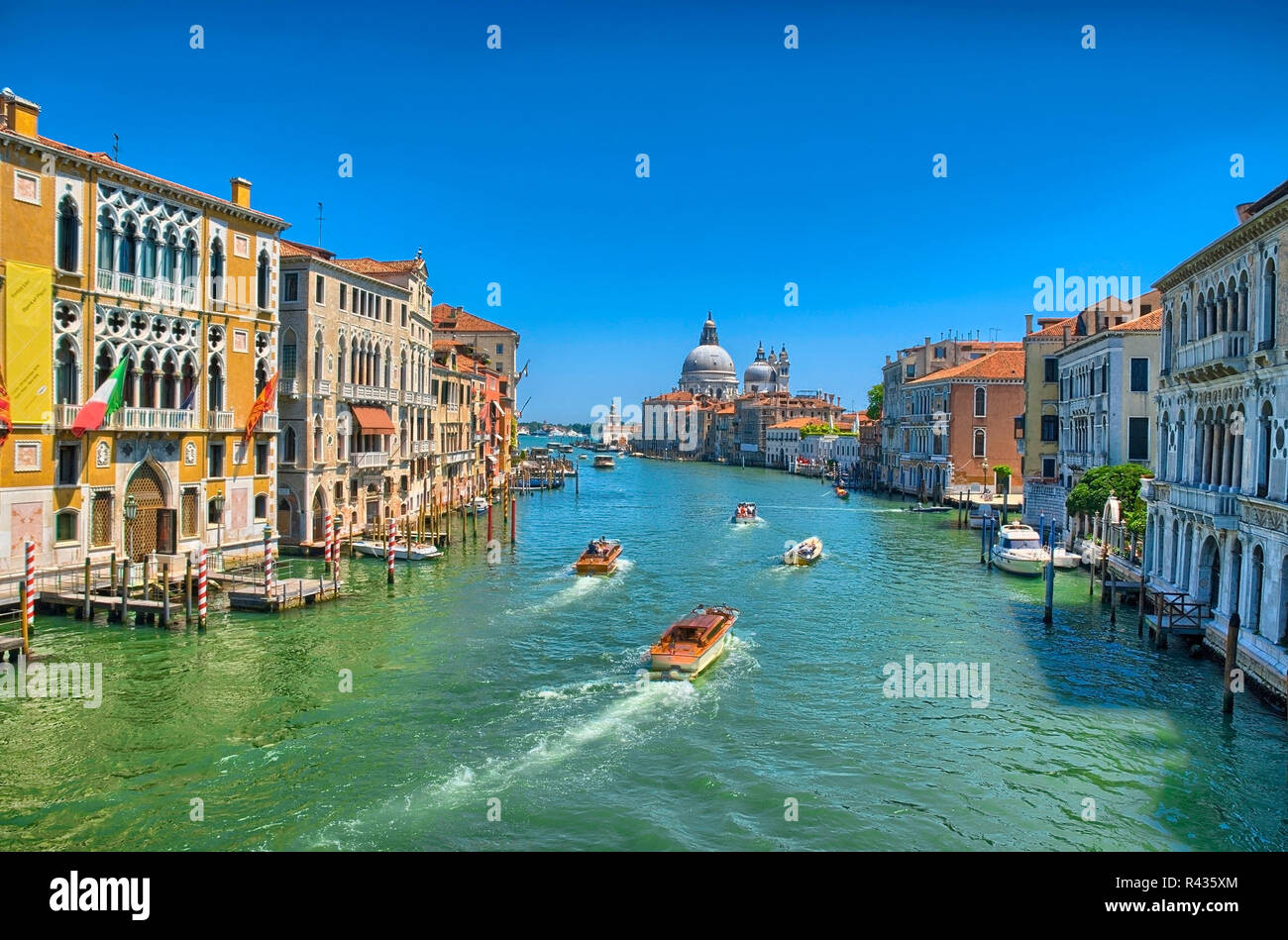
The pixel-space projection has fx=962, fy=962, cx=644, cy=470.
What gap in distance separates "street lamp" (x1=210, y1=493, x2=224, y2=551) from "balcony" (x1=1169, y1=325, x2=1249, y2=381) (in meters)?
23.1

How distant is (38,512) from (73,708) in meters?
7.51

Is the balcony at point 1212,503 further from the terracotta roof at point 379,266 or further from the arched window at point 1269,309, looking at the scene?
the terracotta roof at point 379,266

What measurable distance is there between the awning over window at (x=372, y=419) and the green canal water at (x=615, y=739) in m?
9.31

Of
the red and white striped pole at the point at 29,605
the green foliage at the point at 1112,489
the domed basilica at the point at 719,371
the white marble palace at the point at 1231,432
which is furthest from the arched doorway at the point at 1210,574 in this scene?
the domed basilica at the point at 719,371

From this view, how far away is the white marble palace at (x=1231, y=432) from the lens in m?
15.3

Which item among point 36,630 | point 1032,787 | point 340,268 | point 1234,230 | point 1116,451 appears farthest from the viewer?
point 1116,451

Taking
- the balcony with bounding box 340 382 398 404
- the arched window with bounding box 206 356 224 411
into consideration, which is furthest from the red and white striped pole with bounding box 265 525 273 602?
the balcony with bounding box 340 382 398 404

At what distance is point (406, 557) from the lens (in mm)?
30969

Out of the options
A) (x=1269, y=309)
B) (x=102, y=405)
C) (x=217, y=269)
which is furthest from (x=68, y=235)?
(x=1269, y=309)

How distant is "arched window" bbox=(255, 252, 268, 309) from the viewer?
26344 millimetres

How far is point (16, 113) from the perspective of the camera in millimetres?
19844

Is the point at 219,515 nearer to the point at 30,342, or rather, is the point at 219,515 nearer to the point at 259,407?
the point at 259,407
